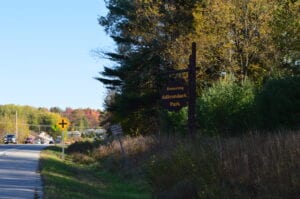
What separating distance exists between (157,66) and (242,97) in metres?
19.5

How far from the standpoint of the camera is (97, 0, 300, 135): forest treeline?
2331 centimetres

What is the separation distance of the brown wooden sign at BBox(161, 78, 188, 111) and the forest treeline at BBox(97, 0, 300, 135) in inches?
113

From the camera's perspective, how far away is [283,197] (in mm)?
10023

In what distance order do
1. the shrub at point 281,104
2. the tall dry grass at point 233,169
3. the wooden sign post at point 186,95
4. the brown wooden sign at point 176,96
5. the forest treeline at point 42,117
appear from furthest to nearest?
1. the forest treeline at point 42,117
2. the brown wooden sign at point 176,96
3. the wooden sign post at point 186,95
4. the shrub at point 281,104
5. the tall dry grass at point 233,169

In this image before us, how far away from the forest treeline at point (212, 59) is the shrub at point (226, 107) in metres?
0.04

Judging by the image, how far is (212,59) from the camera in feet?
119

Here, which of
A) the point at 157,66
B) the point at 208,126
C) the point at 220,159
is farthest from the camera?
the point at 157,66

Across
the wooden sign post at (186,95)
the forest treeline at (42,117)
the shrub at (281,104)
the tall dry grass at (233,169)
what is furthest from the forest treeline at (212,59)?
the forest treeline at (42,117)

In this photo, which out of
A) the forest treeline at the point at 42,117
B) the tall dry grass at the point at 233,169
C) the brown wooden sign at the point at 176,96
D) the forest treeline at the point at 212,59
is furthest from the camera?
the forest treeline at the point at 42,117

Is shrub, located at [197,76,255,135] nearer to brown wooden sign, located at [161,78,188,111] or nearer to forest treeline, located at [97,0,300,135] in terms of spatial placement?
forest treeline, located at [97,0,300,135]

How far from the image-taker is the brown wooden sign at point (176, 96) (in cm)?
2011

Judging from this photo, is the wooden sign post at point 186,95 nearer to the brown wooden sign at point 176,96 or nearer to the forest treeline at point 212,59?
the brown wooden sign at point 176,96

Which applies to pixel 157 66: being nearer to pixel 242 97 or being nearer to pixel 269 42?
pixel 269 42

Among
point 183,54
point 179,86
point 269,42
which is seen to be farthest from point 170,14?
point 179,86
